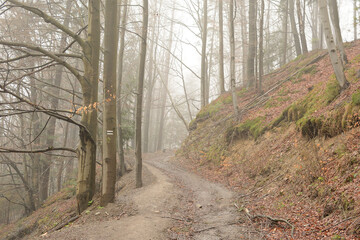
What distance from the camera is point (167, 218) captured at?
6.28 meters

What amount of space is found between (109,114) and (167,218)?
10.9ft

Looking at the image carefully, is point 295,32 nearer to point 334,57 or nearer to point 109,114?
point 334,57

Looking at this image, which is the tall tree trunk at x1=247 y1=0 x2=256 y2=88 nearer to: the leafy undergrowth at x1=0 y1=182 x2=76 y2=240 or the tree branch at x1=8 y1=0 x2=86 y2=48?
the tree branch at x1=8 y1=0 x2=86 y2=48

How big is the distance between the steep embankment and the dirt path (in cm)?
65

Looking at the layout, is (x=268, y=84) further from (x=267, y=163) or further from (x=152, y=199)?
(x=152, y=199)

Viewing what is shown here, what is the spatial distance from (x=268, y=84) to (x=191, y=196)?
10560 millimetres

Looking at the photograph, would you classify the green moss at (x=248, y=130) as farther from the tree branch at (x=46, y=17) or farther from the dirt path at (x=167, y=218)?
the tree branch at (x=46, y=17)

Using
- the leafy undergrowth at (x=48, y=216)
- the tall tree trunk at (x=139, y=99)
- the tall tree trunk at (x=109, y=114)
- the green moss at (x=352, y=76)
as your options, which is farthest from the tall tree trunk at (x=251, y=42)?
the leafy undergrowth at (x=48, y=216)

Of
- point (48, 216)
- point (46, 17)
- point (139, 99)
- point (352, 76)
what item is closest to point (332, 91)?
point (352, 76)

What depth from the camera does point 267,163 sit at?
8977mm

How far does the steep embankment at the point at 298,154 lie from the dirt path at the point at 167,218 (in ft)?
2.15

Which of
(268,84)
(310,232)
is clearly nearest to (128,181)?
(310,232)

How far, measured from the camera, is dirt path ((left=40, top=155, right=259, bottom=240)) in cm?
511

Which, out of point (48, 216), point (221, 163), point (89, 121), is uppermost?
point (89, 121)
